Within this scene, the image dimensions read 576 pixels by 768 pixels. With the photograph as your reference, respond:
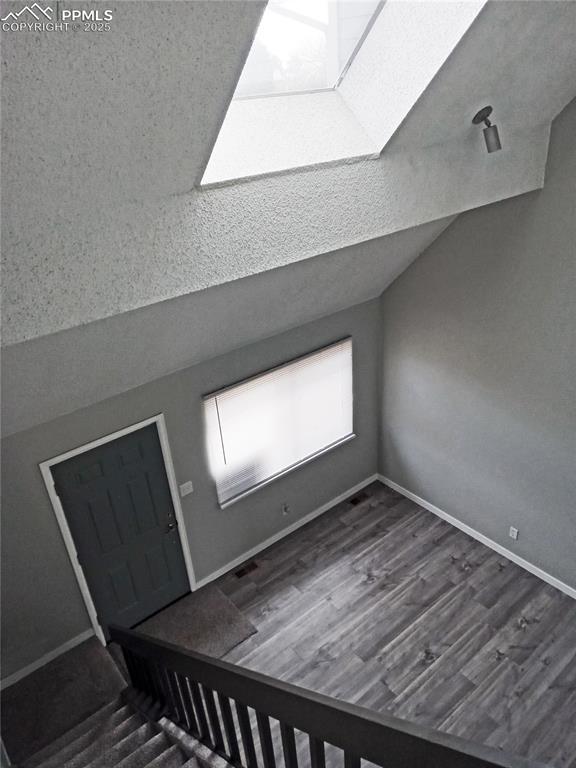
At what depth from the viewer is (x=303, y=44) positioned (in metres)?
2.42

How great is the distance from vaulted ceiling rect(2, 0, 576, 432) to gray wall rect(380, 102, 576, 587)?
46 centimetres

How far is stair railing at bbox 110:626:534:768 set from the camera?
1.14 metres

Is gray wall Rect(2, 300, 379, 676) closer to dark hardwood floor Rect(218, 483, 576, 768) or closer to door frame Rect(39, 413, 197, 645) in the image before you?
door frame Rect(39, 413, 197, 645)

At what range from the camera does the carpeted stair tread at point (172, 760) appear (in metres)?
2.52

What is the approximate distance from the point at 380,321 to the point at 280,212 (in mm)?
2814

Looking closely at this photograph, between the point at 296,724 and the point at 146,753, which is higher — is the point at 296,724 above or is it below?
above

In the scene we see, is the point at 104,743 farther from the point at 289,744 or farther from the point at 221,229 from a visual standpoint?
the point at 221,229

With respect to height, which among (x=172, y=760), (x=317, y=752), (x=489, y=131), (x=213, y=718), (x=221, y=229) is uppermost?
(x=489, y=131)

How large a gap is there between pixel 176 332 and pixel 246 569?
8.71 feet

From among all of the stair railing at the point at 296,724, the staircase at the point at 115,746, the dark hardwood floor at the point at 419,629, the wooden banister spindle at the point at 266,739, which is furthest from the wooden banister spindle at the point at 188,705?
the dark hardwood floor at the point at 419,629

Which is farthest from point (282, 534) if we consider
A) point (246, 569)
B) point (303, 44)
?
point (303, 44)

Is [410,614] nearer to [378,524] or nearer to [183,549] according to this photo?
[378,524]

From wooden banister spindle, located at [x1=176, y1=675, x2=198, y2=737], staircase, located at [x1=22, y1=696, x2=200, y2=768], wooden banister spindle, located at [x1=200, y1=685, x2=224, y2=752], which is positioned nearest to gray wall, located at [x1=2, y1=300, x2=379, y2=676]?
staircase, located at [x1=22, y1=696, x2=200, y2=768]

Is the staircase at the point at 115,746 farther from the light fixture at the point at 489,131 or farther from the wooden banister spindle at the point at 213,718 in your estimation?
the light fixture at the point at 489,131
